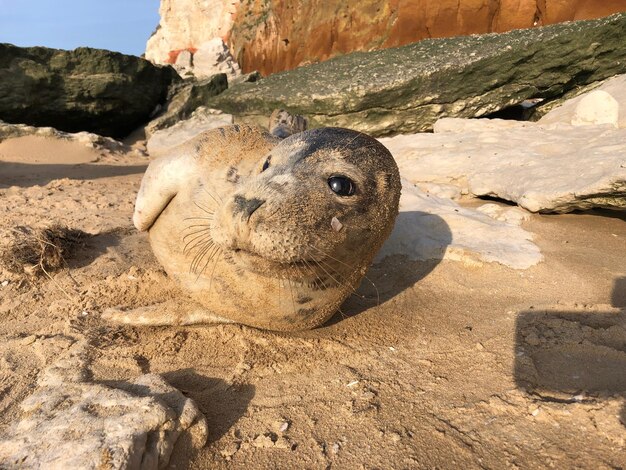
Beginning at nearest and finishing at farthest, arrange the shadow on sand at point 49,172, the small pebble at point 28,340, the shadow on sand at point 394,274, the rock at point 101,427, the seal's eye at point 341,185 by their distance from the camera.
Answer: the rock at point 101,427 < the seal's eye at point 341,185 < the small pebble at point 28,340 < the shadow on sand at point 394,274 < the shadow on sand at point 49,172

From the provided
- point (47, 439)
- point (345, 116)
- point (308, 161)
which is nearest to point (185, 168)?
point (308, 161)

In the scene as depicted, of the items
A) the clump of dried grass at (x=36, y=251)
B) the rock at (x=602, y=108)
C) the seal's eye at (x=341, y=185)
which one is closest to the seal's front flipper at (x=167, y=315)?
the clump of dried grass at (x=36, y=251)

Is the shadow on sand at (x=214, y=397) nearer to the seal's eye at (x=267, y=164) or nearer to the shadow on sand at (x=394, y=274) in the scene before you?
the shadow on sand at (x=394, y=274)

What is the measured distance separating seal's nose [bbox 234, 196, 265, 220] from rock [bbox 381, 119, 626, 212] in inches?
130

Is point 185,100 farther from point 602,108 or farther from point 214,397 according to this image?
point 214,397

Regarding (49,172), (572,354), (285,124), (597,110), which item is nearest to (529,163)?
(597,110)

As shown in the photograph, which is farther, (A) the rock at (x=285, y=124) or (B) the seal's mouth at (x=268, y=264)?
(A) the rock at (x=285, y=124)

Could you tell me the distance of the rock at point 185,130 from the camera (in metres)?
9.59

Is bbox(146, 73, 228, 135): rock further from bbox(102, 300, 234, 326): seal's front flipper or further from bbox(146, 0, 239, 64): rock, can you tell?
bbox(146, 0, 239, 64): rock

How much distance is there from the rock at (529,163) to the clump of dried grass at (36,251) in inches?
152

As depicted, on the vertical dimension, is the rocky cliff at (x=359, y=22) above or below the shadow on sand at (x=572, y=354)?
above

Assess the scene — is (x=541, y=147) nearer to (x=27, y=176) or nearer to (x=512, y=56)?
(x=512, y=56)

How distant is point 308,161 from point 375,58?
24.7ft

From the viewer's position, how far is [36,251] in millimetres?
3207
